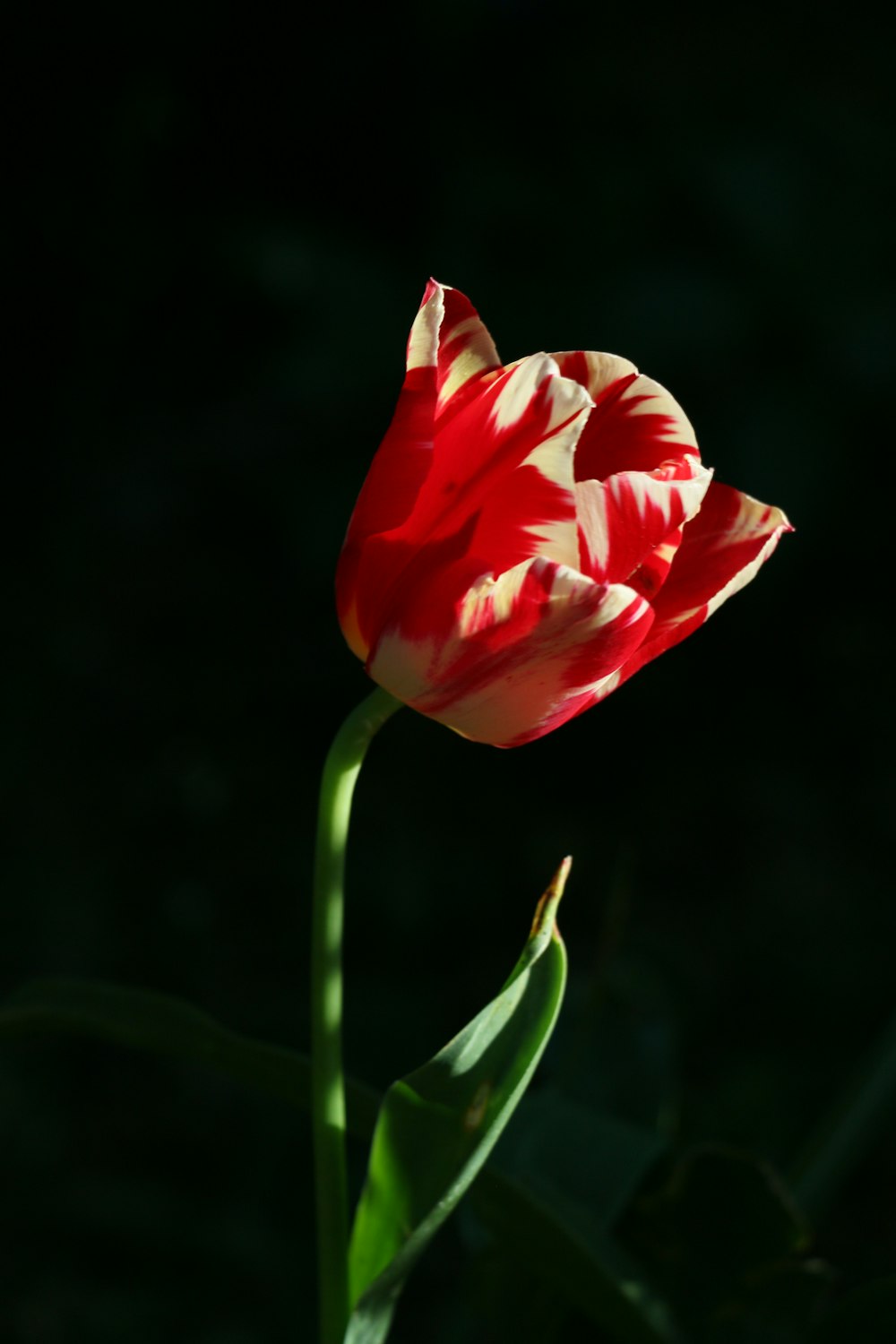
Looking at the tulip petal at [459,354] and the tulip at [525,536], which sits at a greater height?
the tulip petal at [459,354]

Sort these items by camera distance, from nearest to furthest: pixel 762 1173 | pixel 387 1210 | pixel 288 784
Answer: pixel 387 1210
pixel 762 1173
pixel 288 784

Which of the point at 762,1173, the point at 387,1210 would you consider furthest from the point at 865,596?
the point at 387,1210

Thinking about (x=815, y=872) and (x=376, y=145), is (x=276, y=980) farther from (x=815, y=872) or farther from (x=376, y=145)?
(x=376, y=145)

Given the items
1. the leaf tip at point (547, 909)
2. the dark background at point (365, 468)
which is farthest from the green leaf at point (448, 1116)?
Result: the dark background at point (365, 468)

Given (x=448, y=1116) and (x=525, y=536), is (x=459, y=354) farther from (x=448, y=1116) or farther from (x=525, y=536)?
(x=448, y=1116)

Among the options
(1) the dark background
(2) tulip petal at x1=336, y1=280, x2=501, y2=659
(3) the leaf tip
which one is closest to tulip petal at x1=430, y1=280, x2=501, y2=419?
(2) tulip petal at x1=336, y1=280, x2=501, y2=659

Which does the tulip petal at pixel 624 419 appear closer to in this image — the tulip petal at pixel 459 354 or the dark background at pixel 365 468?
the tulip petal at pixel 459 354

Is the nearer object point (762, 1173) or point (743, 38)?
point (762, 1173)

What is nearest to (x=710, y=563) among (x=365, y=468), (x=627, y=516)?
(x=627, y=516)
